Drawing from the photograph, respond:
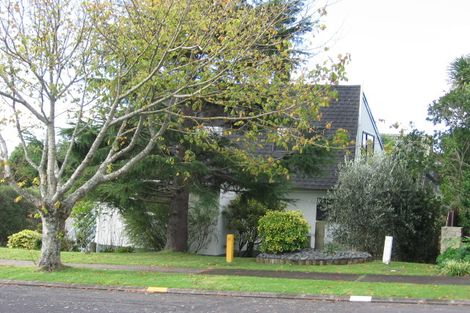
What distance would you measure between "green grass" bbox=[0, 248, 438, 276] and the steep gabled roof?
675 centimetres

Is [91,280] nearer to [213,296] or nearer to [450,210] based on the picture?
[213,296]

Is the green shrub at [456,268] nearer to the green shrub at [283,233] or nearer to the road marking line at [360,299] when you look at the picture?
the road marking line at [360,299]

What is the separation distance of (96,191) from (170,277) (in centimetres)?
557

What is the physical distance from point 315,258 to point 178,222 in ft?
16.6

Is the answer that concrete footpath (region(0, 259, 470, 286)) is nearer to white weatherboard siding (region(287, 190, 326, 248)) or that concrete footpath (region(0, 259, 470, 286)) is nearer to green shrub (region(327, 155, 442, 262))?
green shrub (region(327, 155, 442, 262))

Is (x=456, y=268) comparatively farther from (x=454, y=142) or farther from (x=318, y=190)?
(x=318, y=190)

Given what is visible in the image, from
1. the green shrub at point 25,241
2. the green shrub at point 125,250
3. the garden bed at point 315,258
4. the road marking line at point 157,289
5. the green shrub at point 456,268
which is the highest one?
the green shrub at point 456,268

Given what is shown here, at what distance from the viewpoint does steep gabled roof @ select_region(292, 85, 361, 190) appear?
23516 mm

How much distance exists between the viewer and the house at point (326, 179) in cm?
2227

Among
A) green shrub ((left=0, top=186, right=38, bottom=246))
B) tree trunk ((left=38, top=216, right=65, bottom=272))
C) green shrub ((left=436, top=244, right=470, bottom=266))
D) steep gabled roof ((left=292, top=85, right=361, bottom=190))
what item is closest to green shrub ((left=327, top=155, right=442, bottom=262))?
green shrub ((left=436, top=244, right=470, bottom=266))

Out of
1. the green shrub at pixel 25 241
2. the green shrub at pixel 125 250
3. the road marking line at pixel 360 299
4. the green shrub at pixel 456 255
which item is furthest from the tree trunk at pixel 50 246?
the green shrub at pixel 25 241

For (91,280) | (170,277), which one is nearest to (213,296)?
(170,277)

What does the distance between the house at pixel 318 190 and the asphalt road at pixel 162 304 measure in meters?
9.95

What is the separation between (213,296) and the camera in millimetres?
11164
